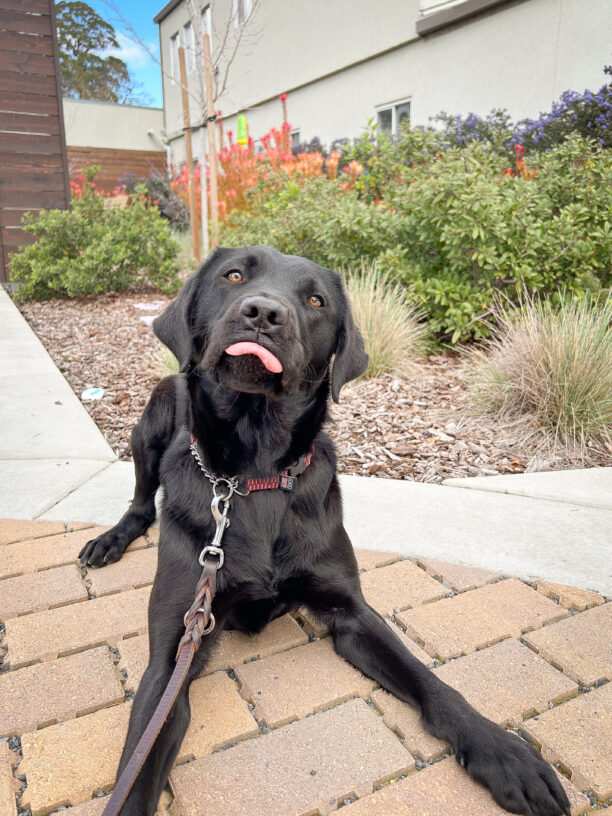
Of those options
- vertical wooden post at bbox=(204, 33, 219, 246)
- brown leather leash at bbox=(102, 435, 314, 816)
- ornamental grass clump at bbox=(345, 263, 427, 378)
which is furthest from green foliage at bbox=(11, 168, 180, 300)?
brown leather leash at bbox=(102, 435, 314, 816)

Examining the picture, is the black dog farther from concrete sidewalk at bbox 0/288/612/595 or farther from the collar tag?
concrete sidewalk at bbox 0/288/612/595

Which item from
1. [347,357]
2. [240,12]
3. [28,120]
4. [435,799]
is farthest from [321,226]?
[240,12]

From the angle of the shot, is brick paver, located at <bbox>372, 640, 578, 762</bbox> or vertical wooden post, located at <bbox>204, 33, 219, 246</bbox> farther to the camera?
vertical wooden post, located at <bbox>204, 33, 219, 246</bbox>

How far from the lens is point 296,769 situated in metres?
1.34

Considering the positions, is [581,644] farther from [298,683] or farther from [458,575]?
[298,683]

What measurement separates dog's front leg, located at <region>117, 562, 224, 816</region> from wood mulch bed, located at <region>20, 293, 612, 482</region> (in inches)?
63.9

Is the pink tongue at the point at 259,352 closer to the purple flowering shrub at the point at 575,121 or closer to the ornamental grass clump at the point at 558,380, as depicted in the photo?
the ornamental grass clump at the point at 558,380

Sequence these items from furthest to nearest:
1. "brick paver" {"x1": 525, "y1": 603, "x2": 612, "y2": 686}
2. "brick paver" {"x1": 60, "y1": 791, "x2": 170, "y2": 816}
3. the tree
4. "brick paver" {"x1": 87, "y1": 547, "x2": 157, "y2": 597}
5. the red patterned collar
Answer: the tree → "brick paver" {"x1": 87, "y1": 547, "x2": 157, "y2": 597} → the red patterned collar → "brick paver" {"x1": 525, "y1": 603, "x2": 612, "y2": 686} → "brick paver" {"x1": 60, "y1": 791, "x2": 170, "y2": 816}

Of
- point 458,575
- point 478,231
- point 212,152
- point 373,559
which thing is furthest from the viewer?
point 212,152

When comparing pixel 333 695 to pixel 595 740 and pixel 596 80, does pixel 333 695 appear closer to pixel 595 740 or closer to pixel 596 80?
pixel 595 740

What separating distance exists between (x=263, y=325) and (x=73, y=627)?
108cm

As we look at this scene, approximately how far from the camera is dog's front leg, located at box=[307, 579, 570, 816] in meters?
1.28

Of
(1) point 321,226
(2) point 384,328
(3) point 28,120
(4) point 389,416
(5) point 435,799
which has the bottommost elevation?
(5) point 435,799

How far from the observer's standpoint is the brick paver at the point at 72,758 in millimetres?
1277
